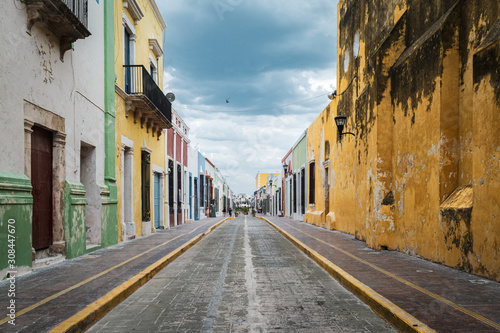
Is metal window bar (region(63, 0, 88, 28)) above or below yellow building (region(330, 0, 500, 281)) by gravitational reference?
above

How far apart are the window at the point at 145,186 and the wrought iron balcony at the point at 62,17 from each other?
23.9 feet

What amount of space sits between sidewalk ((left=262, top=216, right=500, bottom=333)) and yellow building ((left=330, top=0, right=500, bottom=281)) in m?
0.45

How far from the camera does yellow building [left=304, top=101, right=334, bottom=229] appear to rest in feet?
65.7

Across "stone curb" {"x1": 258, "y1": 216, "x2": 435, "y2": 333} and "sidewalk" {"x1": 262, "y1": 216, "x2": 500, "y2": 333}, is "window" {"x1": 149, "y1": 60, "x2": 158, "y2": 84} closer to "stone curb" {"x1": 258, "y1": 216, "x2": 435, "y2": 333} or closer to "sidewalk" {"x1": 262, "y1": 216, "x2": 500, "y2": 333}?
"sidewalk" {"x1": 262, "y1": 216, "x2": 500, "y2": 333}

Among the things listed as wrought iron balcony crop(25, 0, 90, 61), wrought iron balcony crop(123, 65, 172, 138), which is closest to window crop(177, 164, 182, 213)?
wrought iron balcony crop(123, 65, 172, 138)

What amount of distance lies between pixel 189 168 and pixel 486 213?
25.0 meters

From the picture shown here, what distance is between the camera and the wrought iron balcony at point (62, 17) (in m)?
7.30

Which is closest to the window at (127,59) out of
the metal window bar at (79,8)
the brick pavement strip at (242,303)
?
the metal window bar at (79,8)

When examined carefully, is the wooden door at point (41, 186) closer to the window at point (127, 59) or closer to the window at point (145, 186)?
the window at point (127, 59)

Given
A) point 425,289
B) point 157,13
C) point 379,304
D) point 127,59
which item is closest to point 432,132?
point 425,289

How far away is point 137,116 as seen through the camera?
14.9 metres

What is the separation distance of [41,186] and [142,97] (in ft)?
19.9

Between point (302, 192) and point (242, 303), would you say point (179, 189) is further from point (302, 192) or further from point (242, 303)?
point (242, 303)

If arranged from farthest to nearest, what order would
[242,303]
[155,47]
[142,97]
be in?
[155,47], [142,97], [242,303]
